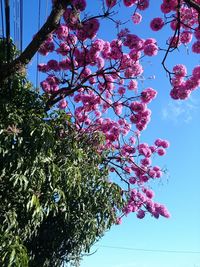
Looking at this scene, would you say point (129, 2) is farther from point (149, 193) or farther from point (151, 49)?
point (149, 193)

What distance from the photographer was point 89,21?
773 cm

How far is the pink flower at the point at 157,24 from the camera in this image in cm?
759

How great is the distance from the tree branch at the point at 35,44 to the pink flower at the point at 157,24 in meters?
1.76

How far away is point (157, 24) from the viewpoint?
760 centimetres

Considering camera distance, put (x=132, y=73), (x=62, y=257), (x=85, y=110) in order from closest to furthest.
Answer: (x=62, y=257), (x=132, y=73), (x=85, y=110)

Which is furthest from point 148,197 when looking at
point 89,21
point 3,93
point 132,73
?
point 3,93

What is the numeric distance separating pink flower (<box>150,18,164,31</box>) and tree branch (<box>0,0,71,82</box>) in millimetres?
1761

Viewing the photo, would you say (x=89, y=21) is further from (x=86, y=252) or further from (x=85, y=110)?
(x=86, y=252)

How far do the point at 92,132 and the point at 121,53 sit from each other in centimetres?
176

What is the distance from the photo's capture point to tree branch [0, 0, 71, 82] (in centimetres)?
621

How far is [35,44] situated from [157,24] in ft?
7.29

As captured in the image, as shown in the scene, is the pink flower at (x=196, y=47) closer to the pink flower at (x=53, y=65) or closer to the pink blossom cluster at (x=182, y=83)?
the pink blossom cluster at (x=182, y=83)

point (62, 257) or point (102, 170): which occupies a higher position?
point (102, 170)

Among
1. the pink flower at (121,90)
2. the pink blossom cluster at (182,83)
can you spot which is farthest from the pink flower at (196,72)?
the pink flower at (121,90)
